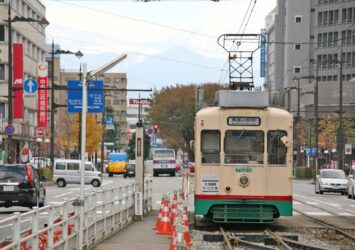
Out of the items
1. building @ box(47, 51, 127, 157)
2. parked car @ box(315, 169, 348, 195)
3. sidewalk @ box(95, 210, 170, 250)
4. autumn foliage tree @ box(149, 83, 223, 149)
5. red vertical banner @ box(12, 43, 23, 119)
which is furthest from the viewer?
building @ box(47, 51, 127, 157)

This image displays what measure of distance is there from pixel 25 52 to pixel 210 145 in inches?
2470

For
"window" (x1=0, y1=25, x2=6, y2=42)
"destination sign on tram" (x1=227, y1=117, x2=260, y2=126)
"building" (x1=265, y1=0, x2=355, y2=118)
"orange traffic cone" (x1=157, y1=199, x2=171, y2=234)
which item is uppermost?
"building" (x1=265, y1=0, x2=355, y2=118)

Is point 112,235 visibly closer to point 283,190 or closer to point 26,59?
point 283,190

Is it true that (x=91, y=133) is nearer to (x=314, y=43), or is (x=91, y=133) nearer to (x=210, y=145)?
(x=314, y=43)

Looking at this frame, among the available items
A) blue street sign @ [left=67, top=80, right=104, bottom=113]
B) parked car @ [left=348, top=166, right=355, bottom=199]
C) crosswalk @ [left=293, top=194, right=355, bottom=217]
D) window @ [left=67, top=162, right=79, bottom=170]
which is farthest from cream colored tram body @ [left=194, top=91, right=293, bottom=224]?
window @ [left=67, top=162, right=79, bottom=170]

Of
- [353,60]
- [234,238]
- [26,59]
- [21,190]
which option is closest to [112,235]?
[234,238]

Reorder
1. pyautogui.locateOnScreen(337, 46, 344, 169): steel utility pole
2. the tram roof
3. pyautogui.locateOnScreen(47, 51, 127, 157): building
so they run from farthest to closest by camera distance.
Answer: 1. pyautogui.locateOnScreen(47, 51, 127, 157): building
2. pyautogui.locateOnScreen(337, 46, 344, 169): steel utility pole
3. the tram roof

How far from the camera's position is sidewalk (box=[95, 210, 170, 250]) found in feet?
56.7

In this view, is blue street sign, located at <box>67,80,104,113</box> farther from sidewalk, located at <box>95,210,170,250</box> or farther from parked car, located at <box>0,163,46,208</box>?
sidewalk, located at <box>95,210,170,250</box>

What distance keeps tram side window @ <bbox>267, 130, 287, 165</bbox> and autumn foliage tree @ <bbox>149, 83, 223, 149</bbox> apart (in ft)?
268

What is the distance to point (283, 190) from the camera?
21422mm

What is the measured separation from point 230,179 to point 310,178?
62.7m

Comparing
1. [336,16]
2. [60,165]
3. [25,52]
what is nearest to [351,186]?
[60,165]

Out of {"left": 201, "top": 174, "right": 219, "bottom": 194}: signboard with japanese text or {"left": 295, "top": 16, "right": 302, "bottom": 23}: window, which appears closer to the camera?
{"left": 201, "top": 174, "right": 219, "bottom": 194}: signboard with japanese text
